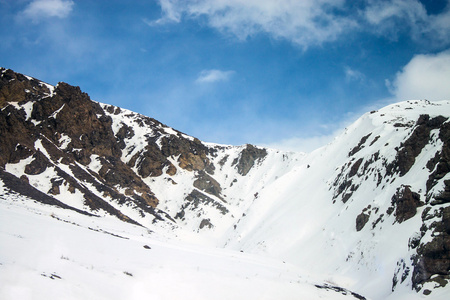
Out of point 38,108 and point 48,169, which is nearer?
point 48,169

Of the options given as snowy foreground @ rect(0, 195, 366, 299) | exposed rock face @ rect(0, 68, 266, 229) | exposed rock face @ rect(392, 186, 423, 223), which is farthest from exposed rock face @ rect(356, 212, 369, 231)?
exposed rock face @ rect(0, 68, 266, 229)

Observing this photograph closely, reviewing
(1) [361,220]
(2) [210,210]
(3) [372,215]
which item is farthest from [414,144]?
(2) [210,210]

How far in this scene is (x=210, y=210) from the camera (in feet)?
Result: 281

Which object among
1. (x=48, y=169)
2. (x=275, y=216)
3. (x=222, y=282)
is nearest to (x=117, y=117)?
(x=48, y=169)

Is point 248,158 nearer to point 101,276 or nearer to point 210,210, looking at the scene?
point 210,210

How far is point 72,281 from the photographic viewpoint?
7.80 metres

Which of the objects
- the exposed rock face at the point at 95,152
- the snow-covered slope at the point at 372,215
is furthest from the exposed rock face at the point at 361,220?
the exposed rock face at the point at 95,152

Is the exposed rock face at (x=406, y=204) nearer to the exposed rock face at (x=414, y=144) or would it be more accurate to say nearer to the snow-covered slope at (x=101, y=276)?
the exposed rock face at (x=414, y=144)

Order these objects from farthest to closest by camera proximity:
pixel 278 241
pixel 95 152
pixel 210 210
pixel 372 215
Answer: pixel 95 152 → pixel 210 210 → pixel 278 241 → pixel 372 215

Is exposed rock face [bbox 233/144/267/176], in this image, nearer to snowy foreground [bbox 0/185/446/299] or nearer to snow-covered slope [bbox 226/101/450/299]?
snow-covered slope [bbox 226/101/450/299]

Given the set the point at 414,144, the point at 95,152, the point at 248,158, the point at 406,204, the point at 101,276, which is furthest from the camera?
the point at 248,158

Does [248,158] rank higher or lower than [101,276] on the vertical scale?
higher

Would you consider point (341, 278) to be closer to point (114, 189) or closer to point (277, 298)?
point (277, 298)

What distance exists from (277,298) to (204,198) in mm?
80303
